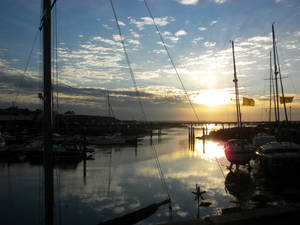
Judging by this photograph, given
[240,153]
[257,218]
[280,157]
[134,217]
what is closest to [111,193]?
[134,217]

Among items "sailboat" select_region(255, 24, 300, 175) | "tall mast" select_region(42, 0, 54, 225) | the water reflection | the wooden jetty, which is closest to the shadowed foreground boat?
"tall mast" select_region(42, 0, 54, 225)

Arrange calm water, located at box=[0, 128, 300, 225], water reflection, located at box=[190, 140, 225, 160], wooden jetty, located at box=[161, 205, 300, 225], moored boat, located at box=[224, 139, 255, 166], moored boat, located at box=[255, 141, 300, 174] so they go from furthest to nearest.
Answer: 1. water reflection, located at box=[190, 140, 225, 160]
2. moored boat, located at box=[224, 139, 255, 166]
3. moored boat, located at box=[255, 141, 300, 174]
4. calm water, located at box=[0, 128, 300, 225]
5. wooden jetty, located at box=[161, 205, 300, 225]

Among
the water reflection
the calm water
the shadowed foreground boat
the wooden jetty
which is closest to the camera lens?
the wooden jetty

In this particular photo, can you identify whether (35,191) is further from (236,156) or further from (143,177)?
(236,156)

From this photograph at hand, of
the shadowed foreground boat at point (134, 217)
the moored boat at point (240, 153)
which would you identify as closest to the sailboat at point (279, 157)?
the moored boat at point (240, 153)

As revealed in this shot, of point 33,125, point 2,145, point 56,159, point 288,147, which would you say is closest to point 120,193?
point 288,147

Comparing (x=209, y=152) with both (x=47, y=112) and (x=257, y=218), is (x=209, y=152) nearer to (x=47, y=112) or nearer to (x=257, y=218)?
(x=257, y=218)

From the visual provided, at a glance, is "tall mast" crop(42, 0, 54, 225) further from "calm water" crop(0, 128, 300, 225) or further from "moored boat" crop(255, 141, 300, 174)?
"moored boat" crop(255, 141, 300, 174)

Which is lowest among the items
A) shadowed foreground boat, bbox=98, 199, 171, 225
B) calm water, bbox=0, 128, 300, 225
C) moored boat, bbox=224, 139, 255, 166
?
calm water, bbox=0, 128, 300, 225

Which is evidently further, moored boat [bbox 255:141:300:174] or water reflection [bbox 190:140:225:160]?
water reflection [bbox 190:140:225:160]

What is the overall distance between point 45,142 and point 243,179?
1832 centimetres

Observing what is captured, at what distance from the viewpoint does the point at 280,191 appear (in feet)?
52.7

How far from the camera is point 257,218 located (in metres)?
6.07

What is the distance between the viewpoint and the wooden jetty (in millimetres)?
5840
